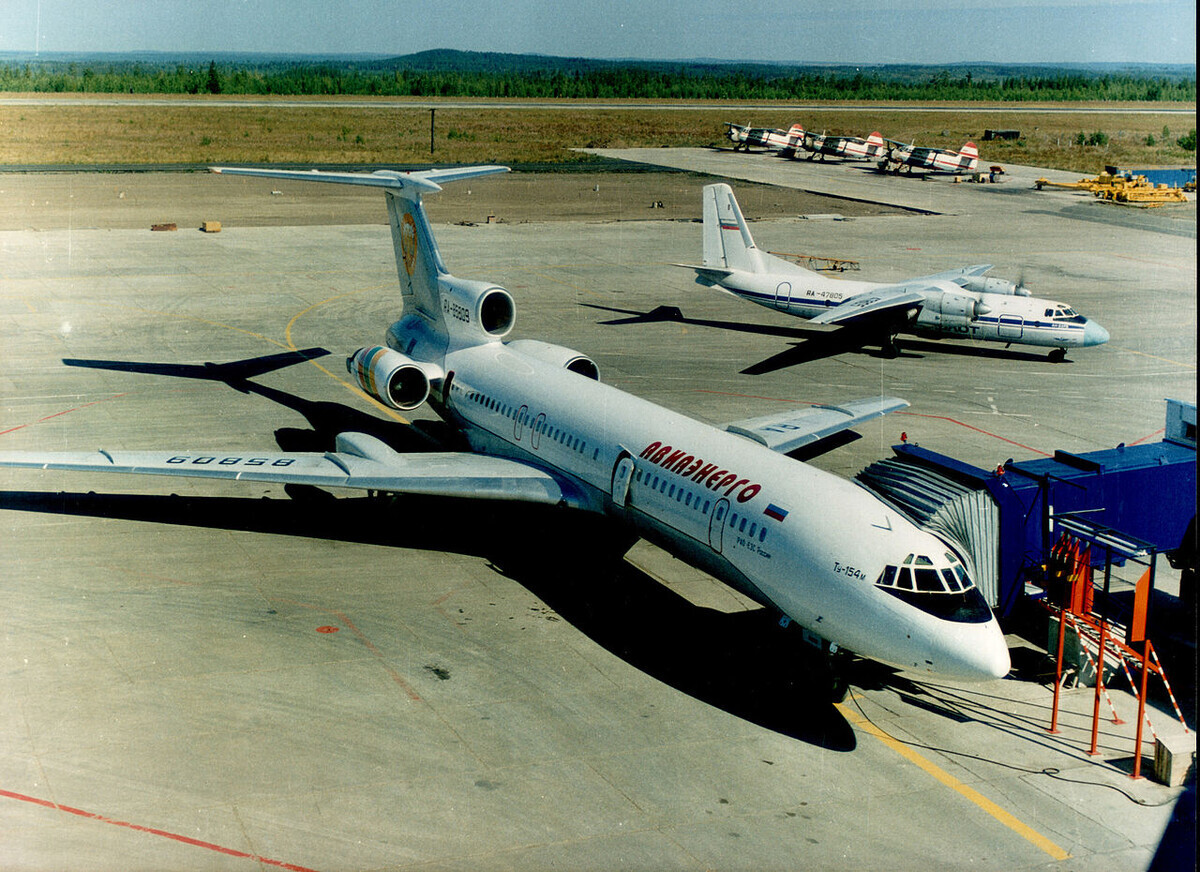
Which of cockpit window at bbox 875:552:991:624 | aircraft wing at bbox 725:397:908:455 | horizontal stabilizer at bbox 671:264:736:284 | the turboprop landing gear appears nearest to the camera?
cockpit window at bbox 875:552:991:624

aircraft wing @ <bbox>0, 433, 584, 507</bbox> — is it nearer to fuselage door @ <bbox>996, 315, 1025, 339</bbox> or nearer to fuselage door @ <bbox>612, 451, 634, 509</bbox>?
fuselage door @ <bbox>612, 451, 634, 509</bbox>

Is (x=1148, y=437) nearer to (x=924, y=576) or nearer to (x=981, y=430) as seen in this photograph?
(x=981, y=430)

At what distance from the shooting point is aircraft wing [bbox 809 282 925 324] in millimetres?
39688

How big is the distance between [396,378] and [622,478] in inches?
297

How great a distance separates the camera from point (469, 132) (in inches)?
4798

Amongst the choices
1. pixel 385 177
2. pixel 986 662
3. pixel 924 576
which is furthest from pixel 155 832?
pixel 385 177

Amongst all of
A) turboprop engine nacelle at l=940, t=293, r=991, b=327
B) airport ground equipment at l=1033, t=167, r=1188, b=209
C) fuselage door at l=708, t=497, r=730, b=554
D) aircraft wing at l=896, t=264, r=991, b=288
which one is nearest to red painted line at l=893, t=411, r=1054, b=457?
turboprop engine nacelle at l=940, t=293, r=991, b=327

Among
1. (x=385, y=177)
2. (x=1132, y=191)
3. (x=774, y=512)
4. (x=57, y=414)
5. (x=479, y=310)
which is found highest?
(x=1132, y=191)

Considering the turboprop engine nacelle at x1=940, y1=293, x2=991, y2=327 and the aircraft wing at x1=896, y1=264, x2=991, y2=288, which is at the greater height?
the aircraft wing at x1=896, y1=264, x2=991, y2=288

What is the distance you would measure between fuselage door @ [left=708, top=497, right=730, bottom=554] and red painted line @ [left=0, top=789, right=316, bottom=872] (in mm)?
8445

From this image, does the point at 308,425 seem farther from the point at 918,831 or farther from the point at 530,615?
the point at 918,831

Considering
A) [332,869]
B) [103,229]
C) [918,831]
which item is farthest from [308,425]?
[103,229]

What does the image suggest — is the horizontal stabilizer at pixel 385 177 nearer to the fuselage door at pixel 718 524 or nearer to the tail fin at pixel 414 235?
the tail fin at pixel 414 235

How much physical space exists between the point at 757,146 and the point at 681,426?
10286 cm
